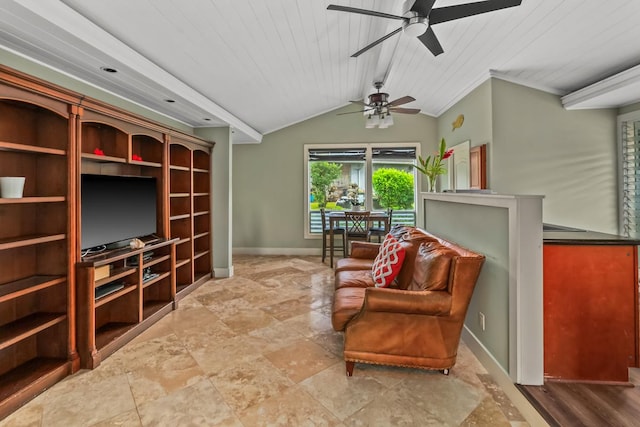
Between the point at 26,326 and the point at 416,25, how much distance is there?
3276 mm

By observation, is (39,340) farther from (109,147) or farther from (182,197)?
(182,197)

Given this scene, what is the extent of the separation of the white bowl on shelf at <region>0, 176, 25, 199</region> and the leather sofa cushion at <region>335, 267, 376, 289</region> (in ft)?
7.72

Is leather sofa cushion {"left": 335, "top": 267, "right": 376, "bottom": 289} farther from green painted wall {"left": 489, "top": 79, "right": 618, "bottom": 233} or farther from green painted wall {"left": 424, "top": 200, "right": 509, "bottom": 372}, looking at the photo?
green painted wall {"left": 489, "top": 79, "right": 618, "bottom": 233}

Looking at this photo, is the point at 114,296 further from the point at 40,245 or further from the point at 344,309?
the point at 344,309

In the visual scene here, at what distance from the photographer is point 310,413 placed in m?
1.76

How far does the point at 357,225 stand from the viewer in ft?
17.1

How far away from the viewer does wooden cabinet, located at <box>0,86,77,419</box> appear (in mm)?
2006

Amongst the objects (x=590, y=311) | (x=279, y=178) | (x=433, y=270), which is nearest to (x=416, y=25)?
(x=433, y=270)

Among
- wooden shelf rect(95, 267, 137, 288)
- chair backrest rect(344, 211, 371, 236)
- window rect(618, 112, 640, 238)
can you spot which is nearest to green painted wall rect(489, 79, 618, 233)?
window rect(618, 112, 640, 238)

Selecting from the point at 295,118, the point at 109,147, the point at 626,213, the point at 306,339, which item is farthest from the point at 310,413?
the point at 295,118

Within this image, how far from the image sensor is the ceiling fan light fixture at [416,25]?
80.7 inches

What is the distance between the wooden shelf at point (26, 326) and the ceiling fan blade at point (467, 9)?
3.31 m

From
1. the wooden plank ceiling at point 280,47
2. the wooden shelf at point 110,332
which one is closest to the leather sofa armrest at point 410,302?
the wooden plank ceiling at point 280,47

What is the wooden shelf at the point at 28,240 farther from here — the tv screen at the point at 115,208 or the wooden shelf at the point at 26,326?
the wooden shelf at the point at 26,326
